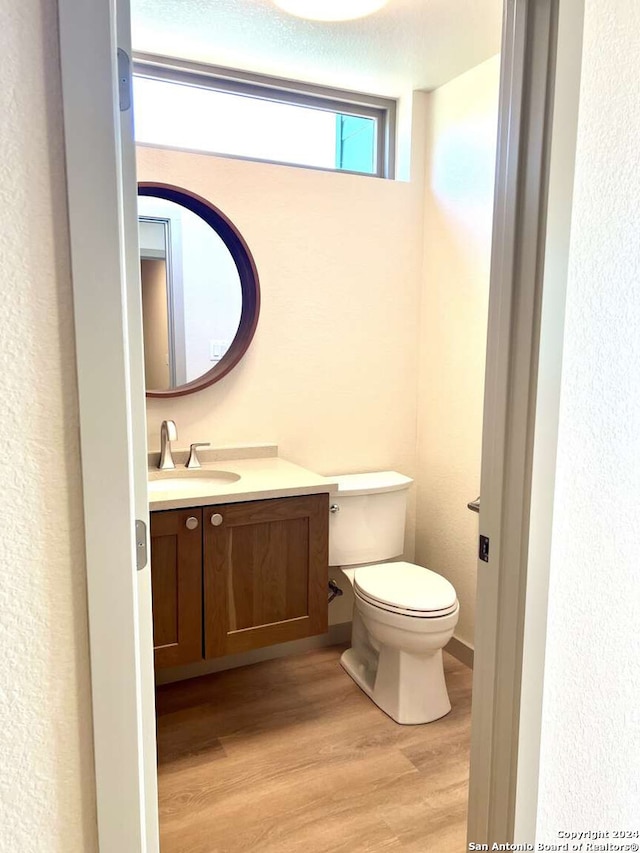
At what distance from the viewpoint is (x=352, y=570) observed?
2486 mm

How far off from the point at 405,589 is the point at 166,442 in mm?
1031

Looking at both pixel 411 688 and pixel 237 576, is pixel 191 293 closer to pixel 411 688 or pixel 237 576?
pixel 237 576

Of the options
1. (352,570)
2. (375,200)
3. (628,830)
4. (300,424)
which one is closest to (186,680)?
(352,570)

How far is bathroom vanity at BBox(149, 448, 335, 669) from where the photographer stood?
1.95m

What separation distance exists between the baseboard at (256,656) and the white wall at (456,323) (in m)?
0.51

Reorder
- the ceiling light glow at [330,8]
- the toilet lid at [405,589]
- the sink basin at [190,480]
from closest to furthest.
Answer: the ceiling light glow at [330,8] < the toilet lid at [405,589] < the sink basin at [190,480]

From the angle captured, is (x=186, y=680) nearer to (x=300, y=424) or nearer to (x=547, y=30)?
(x=300, y=424)

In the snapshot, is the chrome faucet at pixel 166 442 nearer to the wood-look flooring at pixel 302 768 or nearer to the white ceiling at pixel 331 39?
the wood-look flooring at pixel 302 768

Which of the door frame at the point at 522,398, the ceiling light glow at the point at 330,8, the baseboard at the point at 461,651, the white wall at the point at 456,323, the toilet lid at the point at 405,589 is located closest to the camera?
the door frame at the point at 522,398

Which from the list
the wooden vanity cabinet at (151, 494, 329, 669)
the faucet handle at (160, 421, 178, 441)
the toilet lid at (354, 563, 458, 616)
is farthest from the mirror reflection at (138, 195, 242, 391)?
the toilet lid at (354, 563, 458, 616)

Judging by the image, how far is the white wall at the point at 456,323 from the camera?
2367mm

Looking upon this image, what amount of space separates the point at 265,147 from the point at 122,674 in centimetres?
222

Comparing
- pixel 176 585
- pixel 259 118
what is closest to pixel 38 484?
pixel 176 585

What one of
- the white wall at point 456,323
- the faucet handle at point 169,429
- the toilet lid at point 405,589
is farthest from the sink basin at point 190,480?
the white wall at point 456,323
